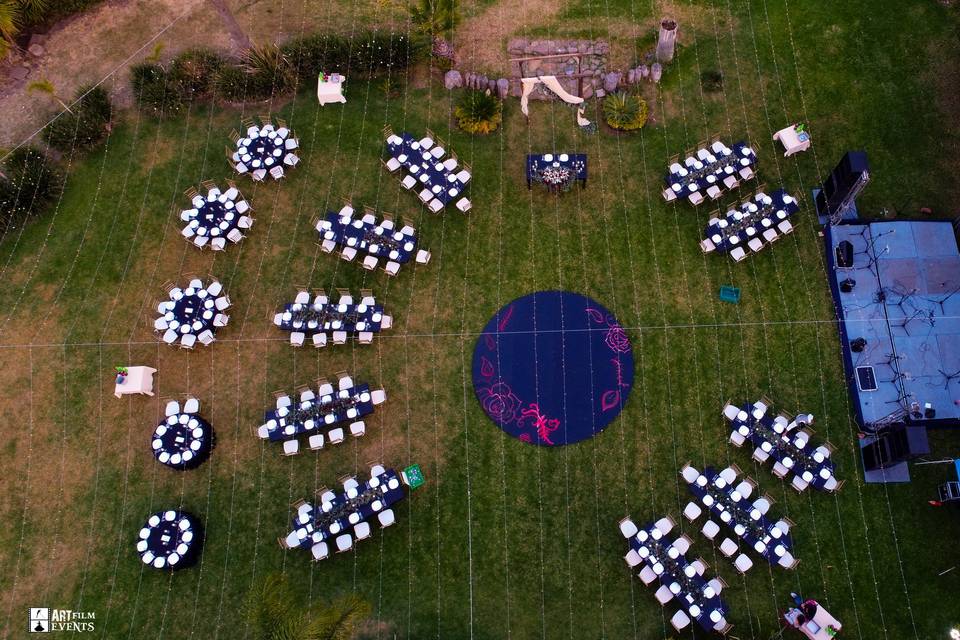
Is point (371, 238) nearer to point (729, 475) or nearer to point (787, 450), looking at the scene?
point (729, 475)

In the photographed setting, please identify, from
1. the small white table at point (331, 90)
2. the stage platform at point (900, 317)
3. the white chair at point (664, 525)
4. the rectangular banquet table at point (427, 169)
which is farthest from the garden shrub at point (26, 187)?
the stage platform at point (900, 317)

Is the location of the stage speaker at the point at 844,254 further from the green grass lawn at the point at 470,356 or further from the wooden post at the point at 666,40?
the wooden post at the point at 666,40

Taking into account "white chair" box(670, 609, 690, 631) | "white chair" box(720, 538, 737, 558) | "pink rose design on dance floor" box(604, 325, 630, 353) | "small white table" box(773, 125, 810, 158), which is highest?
"small white table" box(773, 125, 810, 158)

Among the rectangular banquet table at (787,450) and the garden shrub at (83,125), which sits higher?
the garden shrub at (83,125)

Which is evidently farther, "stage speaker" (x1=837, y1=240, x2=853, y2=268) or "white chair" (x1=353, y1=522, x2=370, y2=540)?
"stage speaker" (x1=837, y1=240, x2=853, y2=268)

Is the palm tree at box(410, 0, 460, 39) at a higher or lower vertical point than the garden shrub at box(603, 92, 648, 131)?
higher

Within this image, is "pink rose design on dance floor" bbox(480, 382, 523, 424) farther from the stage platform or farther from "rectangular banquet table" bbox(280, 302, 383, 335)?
the stage platform

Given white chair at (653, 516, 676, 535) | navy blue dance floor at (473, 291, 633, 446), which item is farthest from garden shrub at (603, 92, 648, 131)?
white chair at (653, 516, 676, 535)

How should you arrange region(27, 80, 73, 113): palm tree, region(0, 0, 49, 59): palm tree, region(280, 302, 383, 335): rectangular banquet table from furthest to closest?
region(27, 80, 73, 113): palm tree < region(0, 0, 49, 59): palm tree < region(280, 302, 383, 335): rectangular banquet table
